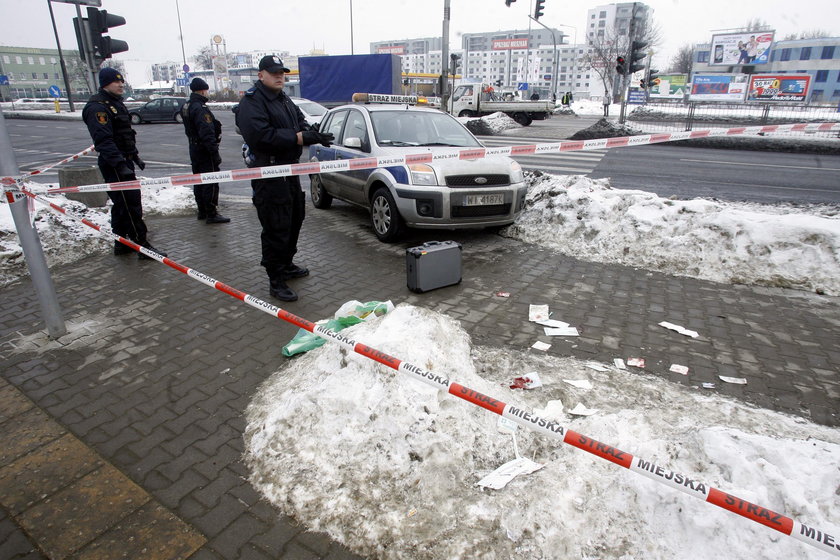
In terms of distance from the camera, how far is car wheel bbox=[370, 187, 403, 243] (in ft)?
21.6

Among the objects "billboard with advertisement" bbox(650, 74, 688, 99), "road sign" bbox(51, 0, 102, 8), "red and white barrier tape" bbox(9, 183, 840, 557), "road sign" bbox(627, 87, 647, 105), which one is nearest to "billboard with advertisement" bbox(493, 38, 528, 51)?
"billboard with advertisement" bbox(650, 74, 688, 99)

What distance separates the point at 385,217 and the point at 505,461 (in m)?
4.52

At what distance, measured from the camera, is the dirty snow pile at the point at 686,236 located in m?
5.51

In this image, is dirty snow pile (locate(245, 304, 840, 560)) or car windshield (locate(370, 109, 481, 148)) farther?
car windshield (locate(370, 109, 481, 148))

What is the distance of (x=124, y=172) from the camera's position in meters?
5.65

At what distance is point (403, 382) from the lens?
297cm

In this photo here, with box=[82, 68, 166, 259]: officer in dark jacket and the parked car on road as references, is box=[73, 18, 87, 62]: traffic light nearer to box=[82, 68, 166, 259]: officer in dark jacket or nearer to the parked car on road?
box=[82, 68, 166, 259]: officer in dark jacket

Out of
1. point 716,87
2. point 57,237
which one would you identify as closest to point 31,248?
point 57,237

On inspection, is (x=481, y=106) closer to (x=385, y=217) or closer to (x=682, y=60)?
(x=385, y=217)

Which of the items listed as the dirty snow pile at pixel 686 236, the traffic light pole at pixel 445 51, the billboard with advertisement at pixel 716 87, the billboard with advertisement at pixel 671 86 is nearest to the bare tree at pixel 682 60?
the billboard with advertisement at pixel 671 86

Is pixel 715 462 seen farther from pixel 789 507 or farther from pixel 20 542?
pixel 20 542

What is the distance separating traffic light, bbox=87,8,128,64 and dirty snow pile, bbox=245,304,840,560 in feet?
23.1

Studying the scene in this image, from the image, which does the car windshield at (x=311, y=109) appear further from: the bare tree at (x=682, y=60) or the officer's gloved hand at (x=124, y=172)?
the bare tree at (x=682, y=60)

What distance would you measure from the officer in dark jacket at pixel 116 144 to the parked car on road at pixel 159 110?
27009 mm
